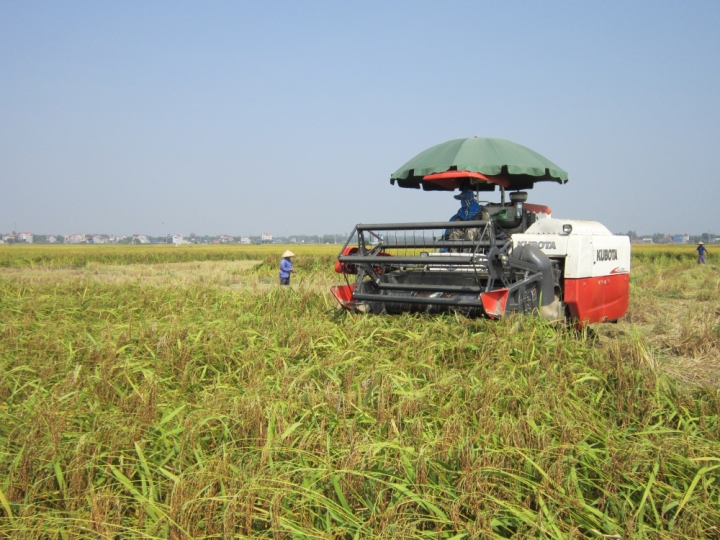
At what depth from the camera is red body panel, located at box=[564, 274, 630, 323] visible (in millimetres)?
5695

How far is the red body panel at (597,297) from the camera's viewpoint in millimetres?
5695

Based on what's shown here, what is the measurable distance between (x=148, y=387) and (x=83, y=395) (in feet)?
1.22

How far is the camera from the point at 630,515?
89.3 inches

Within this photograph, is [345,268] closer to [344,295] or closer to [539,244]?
[344,295]

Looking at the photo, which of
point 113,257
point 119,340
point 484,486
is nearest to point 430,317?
point 119,340

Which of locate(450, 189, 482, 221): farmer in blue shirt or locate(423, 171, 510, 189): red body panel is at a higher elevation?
locate(423, 171, 510, 189): red body panel

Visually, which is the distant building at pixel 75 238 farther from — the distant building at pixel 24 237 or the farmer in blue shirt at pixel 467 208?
the farmer in blue shirt at pixel 467 208

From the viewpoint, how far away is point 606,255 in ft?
20.1

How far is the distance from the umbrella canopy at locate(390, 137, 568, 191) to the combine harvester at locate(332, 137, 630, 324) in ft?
0.04

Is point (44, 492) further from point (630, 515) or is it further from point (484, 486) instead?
point (630, 515)

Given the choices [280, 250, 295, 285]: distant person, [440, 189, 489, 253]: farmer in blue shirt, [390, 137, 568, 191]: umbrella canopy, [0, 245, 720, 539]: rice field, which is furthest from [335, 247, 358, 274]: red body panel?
[280, 250, 295, 285]: distant person

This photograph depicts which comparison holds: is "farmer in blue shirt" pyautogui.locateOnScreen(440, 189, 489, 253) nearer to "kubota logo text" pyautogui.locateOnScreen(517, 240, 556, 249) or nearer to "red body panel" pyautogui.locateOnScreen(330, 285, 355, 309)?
"kubota logo text" pyautogui.locateOnScreen(517, 240, 556, 249)

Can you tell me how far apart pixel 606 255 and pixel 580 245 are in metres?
0.65

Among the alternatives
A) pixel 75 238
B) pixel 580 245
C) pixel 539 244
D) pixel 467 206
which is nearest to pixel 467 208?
pixel 467 206
